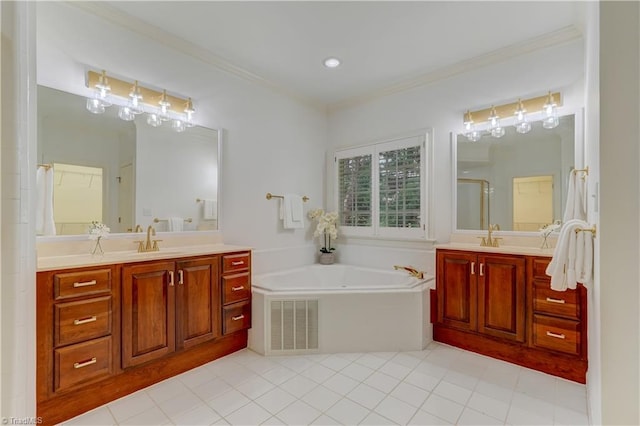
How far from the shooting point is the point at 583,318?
6.80 feet

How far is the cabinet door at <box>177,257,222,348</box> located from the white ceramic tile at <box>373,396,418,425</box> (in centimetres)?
137

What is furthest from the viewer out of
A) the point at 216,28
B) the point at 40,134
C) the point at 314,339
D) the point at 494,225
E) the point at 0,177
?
the point at 494,225

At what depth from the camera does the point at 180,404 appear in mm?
1897

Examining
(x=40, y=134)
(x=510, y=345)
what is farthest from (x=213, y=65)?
(x=510, y=345)

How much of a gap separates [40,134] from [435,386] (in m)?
3.18

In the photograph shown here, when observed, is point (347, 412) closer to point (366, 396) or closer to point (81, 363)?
point (366, 396)

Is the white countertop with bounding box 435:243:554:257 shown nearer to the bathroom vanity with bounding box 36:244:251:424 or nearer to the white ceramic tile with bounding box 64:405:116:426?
the bathroom vanity with bounding box 36:244:251:424

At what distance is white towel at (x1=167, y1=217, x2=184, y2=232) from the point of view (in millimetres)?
2559

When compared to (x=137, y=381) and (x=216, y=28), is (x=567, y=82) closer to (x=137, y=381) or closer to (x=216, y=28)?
(x=216, y=28)

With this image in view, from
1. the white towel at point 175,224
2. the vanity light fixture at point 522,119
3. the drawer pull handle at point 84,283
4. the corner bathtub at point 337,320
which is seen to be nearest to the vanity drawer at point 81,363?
the drawer pull handle at point 84,283

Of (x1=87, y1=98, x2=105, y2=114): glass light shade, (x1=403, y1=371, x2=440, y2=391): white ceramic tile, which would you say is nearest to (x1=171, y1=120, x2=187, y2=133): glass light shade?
(x1=87, y1=98, x2=105, y2=114): glass light shade

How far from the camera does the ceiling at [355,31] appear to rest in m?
2.13

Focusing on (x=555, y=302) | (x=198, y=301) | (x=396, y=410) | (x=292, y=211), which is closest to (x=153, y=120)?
(x=198, y=301)

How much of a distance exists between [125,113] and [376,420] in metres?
2.81
